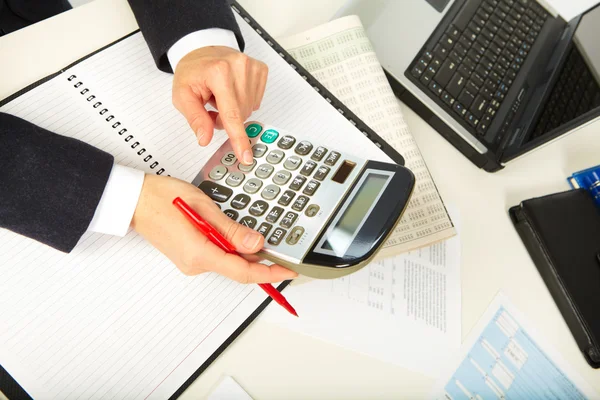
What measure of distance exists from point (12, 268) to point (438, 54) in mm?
591

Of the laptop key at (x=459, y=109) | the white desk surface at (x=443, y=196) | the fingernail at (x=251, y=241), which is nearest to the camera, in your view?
the fingernail at (x=251, y=241)

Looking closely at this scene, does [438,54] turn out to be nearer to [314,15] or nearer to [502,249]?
[314,15]

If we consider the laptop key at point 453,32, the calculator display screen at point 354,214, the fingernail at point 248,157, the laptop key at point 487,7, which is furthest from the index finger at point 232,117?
the laptop key at point 487,7

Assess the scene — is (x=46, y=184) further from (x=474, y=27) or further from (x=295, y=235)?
(x=474, y=27)

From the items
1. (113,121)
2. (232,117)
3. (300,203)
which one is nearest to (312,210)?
(300,203)

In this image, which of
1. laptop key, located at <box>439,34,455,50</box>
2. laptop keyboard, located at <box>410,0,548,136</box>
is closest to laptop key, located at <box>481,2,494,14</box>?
laptop keyboard, located at <box>410,0,548,136</box>

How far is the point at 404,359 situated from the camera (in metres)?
0.48

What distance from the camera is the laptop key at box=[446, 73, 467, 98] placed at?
0.59m

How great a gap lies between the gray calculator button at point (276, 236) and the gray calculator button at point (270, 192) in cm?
4

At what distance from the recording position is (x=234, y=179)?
401 millimetres

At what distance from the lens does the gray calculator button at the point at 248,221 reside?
0.38m

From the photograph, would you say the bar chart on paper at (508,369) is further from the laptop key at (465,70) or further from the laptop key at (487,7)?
the laptop key at (487,7)

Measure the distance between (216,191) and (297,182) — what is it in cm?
8

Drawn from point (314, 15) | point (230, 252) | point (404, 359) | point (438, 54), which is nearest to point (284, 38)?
point (314, 15)
